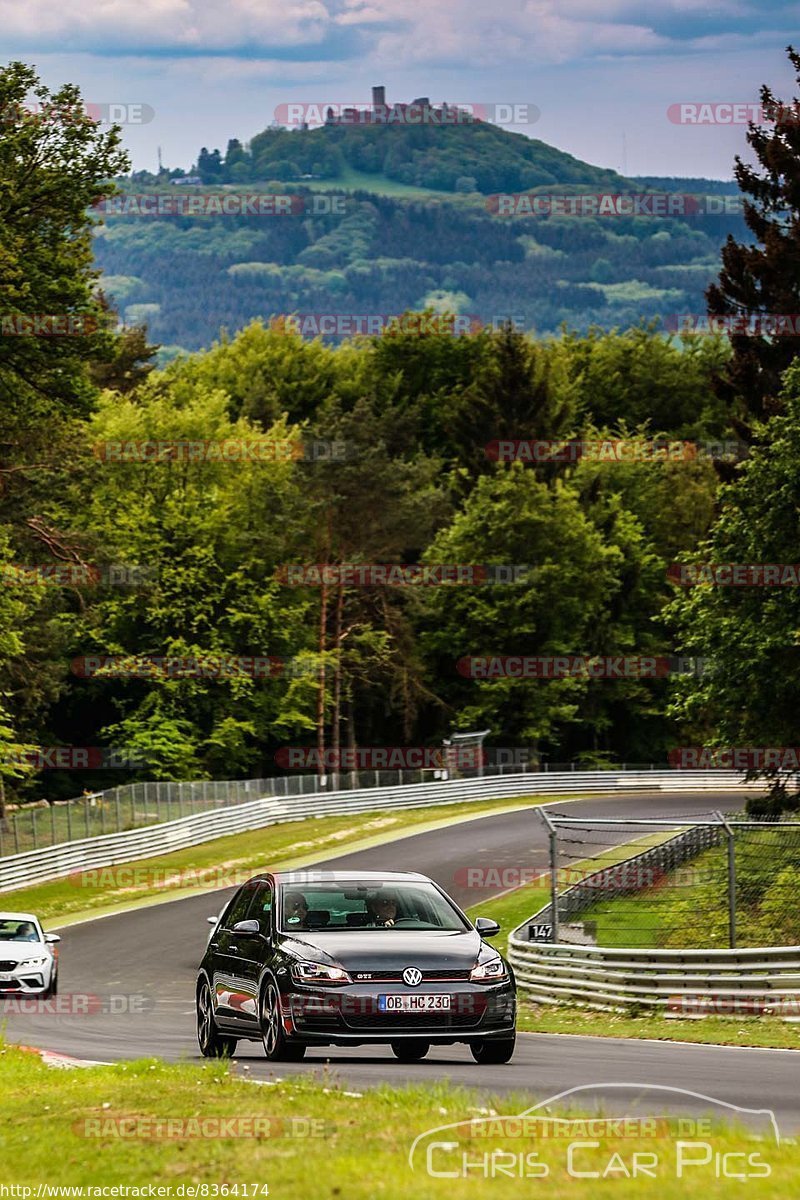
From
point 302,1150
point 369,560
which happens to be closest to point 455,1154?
point 302,1150

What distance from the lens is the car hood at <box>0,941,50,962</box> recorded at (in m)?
25.3

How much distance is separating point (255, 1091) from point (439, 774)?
59259mm

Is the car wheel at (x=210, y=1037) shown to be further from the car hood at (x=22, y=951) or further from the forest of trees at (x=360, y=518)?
the forest of trees at (x=360, y=518)

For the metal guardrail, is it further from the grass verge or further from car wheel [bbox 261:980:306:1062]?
car wheel [bbox 261:980:306:1062]

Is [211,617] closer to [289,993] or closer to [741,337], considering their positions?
[741,337]

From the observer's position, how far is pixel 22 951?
1005 inches

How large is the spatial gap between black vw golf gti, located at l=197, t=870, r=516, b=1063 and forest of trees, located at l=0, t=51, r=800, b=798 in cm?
2447

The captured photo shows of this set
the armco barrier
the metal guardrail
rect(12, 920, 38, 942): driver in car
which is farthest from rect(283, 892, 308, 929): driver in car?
the metal guardrail

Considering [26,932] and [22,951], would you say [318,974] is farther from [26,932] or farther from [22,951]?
[26,932]

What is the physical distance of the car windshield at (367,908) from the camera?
14.5m

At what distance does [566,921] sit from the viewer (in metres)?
26.3

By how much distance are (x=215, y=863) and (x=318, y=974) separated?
127 ft

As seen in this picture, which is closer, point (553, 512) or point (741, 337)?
point (741, 337)

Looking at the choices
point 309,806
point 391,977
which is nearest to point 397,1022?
point 391,977
